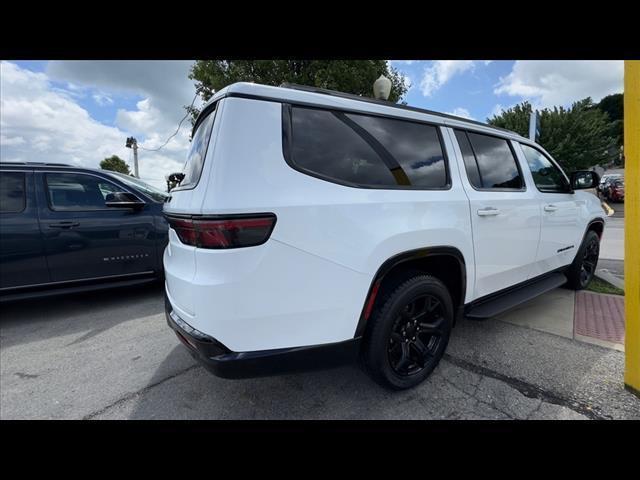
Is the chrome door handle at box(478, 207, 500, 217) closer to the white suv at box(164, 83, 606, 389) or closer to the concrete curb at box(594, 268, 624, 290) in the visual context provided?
the white suv at box(164, 83, 606, 389)

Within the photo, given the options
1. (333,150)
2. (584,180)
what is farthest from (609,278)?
(333,150)

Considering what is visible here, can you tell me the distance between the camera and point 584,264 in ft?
13.6

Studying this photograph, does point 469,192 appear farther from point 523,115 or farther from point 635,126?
point 523,115

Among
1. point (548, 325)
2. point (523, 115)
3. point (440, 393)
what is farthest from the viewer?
point (523, 115)

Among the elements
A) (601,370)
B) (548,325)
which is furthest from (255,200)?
(548,325)

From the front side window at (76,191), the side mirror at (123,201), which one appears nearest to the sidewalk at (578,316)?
the side mirror at (123,201)

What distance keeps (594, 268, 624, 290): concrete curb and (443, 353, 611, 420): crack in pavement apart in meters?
3.54

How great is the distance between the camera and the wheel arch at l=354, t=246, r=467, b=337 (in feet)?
5.79

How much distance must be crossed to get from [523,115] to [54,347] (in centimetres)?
2545

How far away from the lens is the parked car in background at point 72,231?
3.38 m

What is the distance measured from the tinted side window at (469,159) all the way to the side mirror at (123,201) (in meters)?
3.95

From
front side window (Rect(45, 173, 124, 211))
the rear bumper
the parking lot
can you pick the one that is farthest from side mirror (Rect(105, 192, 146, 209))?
the rear bumper

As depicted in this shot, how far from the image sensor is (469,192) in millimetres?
2270

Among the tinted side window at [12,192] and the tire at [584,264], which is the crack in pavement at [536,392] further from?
the tinted side window at [12,192]
